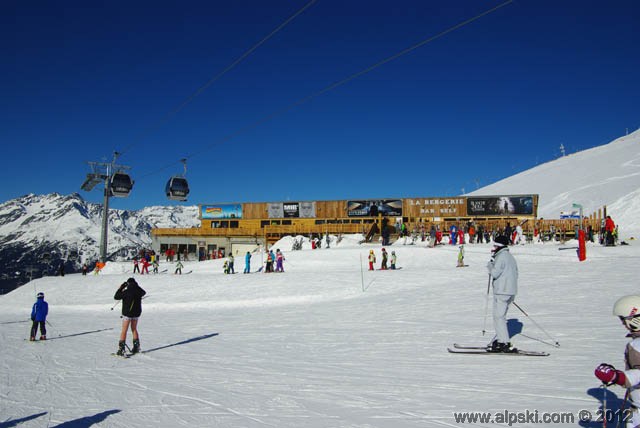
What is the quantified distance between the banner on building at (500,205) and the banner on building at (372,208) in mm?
8533

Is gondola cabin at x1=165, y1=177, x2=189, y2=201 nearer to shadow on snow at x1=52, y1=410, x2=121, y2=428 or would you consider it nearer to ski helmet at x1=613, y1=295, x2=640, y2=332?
shadow on snow at x1=52, y1=410, x2=121, y2=428

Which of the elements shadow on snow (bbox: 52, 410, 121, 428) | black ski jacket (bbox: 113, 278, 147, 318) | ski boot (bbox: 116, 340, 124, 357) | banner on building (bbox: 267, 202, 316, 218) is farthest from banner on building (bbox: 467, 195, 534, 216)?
shadow on snow (bbox: 52, 410, 121, 428)

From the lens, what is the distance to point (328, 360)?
23.6 ft

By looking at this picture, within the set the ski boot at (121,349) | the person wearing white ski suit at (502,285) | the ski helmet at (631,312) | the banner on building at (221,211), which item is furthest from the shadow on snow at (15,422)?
the banner on building at (221,211)

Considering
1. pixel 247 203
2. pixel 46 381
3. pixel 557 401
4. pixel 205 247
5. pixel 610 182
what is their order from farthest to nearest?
pixel 610 182 → pixel 247 203 → pixel 205 247 → pixel 46 381 → pixel 557 401

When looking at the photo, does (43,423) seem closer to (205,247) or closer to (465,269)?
(465,269)

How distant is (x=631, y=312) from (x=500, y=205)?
161ft

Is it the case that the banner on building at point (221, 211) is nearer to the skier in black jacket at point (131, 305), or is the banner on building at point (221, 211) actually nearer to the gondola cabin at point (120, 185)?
the gondola cabin at point (120, 185)

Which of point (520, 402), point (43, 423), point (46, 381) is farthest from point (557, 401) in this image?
point (46, 381)

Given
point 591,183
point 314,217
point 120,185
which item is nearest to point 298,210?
point 314,217

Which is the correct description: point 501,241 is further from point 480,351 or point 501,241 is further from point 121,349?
point 121,349

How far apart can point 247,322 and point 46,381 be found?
6.31 m

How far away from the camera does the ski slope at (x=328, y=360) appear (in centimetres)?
474

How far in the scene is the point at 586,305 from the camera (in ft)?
34.8
